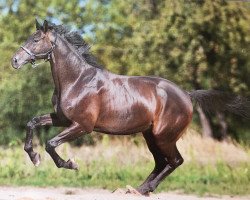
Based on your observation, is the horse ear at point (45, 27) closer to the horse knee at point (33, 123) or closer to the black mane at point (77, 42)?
the black mane at point (77, 42)

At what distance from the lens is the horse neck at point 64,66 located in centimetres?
711

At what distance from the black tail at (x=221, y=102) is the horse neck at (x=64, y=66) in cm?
180

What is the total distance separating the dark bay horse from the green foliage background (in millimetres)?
6553

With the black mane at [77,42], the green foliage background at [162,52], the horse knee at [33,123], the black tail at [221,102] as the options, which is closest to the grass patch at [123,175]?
the black tail at [221,102]

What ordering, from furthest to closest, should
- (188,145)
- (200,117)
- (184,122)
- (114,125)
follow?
(200,117) → (188,145) → (184,122) → (114,125)

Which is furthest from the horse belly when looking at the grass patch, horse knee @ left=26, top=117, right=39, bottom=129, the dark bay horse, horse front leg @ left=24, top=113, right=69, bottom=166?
the grass patch

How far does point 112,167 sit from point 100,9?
5.90 meters

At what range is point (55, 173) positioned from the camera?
11094 millimetres

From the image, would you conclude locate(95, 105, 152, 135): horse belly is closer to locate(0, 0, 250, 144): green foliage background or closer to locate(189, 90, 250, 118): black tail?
locate(189, 90, 250, 118): black tail

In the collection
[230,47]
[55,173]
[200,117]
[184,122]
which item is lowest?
[200,117]

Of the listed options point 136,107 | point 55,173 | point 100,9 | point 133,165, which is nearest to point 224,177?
point 133,165

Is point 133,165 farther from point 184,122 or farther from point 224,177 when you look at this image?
point 184,122

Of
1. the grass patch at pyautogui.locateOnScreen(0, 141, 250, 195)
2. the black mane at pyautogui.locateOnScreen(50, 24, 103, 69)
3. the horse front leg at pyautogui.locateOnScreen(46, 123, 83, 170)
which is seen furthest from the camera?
the grass patch at pyautogui.locateOnScreen(0, 141, 250, 195)

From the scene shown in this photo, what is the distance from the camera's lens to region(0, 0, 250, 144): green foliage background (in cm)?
1416
